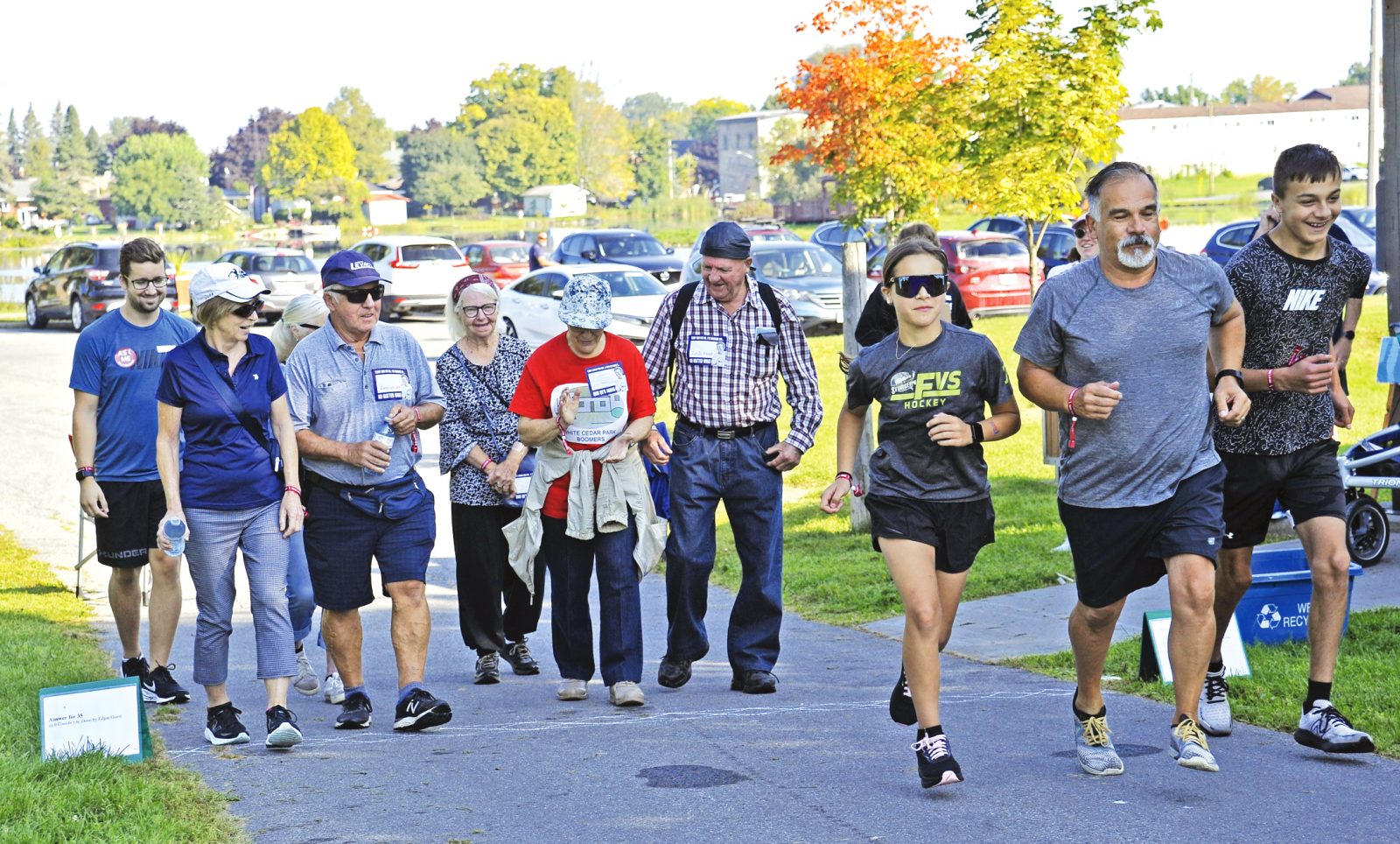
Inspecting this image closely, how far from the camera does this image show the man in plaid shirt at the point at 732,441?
7301mm

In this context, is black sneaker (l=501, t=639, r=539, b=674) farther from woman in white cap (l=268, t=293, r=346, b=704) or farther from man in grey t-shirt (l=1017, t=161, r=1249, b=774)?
man in grey t-shirt (l=1017, t=161, r=1249, b=774)

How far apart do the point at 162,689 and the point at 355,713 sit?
1.22m

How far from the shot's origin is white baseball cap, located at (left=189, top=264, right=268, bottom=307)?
6.41m

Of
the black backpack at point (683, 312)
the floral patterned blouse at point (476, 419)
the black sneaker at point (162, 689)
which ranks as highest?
the black backpack at point (683, 312)

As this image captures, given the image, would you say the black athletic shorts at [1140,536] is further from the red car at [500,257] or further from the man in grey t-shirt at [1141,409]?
the red car at [500,257]

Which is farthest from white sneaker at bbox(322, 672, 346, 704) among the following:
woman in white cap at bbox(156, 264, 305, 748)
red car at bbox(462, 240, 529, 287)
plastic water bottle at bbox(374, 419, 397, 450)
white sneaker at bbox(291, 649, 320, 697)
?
red car at bbox(462, 240, 529, 287)

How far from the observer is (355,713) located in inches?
267

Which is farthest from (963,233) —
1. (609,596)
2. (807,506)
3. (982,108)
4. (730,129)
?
(730,129)

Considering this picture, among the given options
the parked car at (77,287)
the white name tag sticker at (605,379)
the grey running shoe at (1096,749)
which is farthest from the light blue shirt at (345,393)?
the parked car at (77,287)

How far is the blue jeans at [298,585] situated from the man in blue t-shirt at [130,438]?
502 millimetres

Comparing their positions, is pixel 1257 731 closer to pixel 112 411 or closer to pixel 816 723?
pixel 816 723

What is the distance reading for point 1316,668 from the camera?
582 cm

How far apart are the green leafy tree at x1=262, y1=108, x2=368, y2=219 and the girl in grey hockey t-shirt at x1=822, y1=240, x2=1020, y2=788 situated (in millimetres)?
125879

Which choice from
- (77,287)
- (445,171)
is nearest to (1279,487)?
(77,287)
